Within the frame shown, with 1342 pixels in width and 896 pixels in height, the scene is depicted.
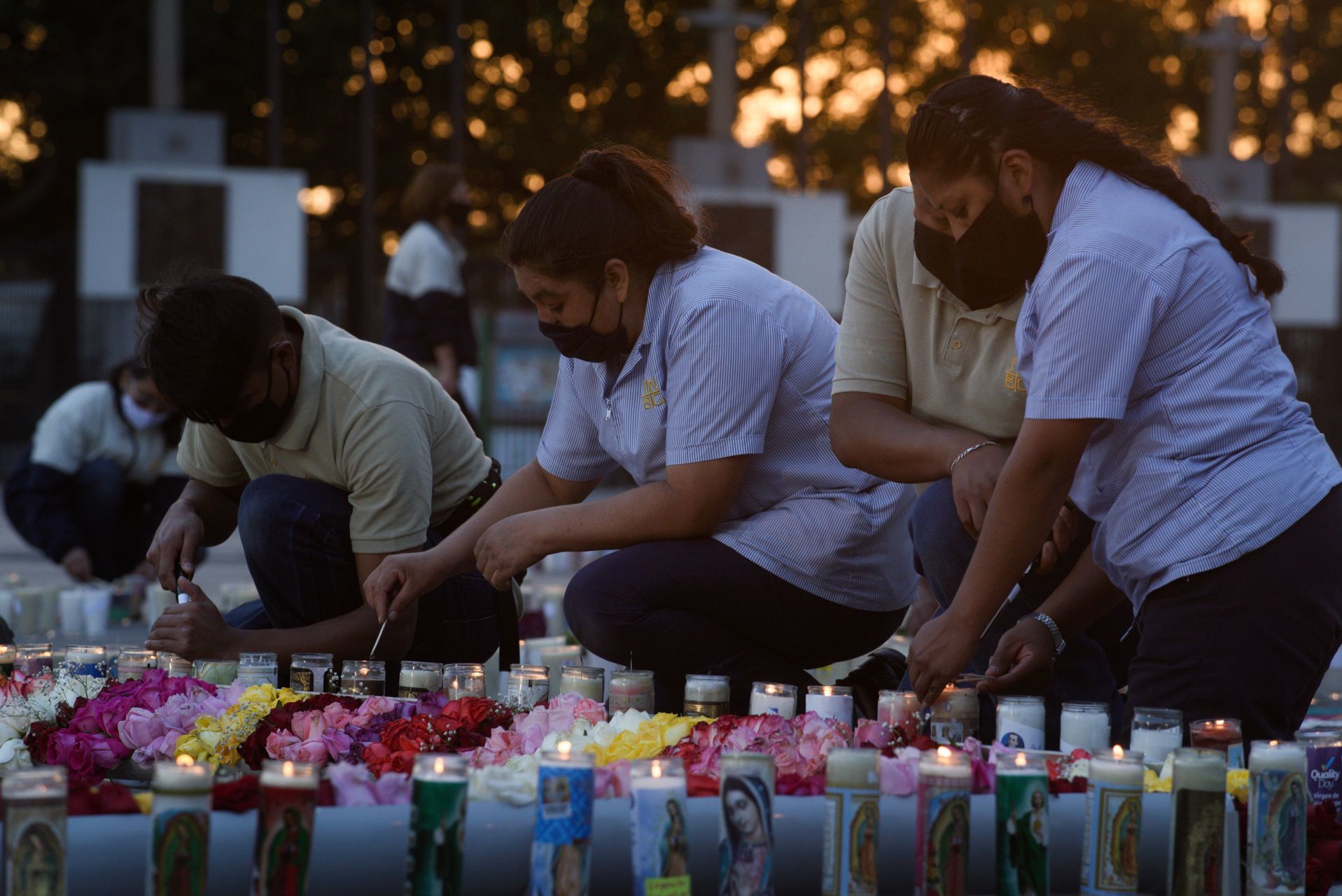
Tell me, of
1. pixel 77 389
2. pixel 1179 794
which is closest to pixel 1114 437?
pixel 1179 794

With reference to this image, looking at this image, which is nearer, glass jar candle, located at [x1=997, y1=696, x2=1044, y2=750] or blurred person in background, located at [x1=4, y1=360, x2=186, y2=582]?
glass jar candle, located at [x1=997, y1=696, x2=1044, y2=750]

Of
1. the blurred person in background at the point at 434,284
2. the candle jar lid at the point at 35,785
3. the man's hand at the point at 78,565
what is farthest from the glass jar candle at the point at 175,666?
the blurred person in background at the point at 434,284

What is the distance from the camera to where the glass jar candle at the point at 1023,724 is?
289 centimetres

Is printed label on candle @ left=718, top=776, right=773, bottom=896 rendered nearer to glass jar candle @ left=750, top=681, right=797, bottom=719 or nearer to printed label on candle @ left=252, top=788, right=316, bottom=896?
printed label on candle @ left=252, top=788, right=316, bottom=896

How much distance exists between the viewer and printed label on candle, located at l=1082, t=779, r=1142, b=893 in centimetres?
226

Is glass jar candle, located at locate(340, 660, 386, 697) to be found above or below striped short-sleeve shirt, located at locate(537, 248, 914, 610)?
below

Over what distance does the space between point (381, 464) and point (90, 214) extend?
1582cm

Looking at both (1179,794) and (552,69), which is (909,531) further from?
(552,69)

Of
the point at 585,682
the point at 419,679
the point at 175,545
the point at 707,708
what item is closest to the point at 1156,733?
the point at 707,708

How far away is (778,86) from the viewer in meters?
25.8

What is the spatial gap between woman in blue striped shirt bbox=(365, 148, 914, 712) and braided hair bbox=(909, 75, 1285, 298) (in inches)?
29.7

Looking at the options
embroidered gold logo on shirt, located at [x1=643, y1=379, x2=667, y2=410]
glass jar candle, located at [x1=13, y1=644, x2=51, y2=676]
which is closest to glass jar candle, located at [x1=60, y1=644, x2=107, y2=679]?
glass jar candle, located at [x1=13, y1=644, x2=51, y2=676]

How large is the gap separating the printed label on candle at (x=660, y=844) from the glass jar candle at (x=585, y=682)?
1101 mm

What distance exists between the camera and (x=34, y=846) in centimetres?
187
